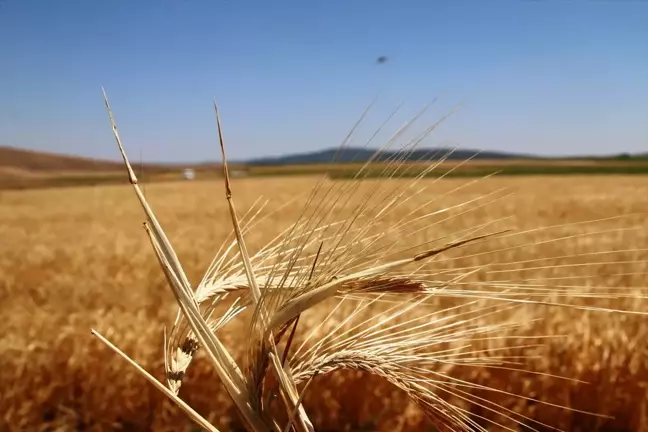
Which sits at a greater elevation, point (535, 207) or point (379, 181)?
point (379, 181)

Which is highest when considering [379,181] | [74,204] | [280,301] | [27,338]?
[379,181]

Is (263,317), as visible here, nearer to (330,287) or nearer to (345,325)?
(330,287)

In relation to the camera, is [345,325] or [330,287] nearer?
[330,287]

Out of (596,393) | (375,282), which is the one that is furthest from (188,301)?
(596,393)

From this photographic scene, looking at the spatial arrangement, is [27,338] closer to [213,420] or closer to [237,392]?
[213,420]

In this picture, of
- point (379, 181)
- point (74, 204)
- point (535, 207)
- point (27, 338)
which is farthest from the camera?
point (74, 204)

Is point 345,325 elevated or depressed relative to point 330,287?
depressed

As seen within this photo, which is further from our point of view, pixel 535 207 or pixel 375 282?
pixel 535 207

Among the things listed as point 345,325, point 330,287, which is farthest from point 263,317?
point 345,325

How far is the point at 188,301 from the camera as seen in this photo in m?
0.72

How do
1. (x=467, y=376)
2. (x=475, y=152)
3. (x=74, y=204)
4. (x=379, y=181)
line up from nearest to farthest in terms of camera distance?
(x=379, y=181), (x=475, y=152), (x=467, y=376), (x=74, y=204)

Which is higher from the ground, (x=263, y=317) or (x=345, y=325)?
(x=263, y=317)

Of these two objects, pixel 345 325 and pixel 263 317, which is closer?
pixel 263 317

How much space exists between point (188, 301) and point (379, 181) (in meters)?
0.27
